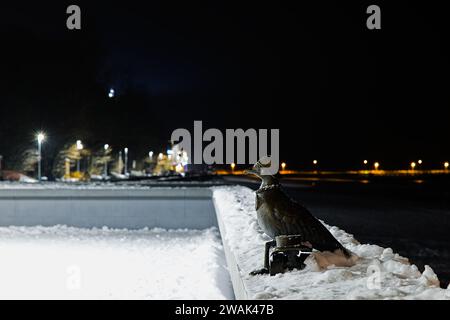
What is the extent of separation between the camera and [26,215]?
62.1 feet

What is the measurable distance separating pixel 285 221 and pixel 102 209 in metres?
14.6

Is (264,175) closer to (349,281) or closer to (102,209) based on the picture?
(349,281)

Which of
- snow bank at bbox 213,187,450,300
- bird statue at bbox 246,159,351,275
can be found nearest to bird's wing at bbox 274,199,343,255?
bird statue at bbox 246,159,351,275

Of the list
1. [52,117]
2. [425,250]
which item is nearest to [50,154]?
[52,117]

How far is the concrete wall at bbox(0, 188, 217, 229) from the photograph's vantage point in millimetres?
18875

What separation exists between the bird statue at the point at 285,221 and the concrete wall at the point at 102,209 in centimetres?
1358

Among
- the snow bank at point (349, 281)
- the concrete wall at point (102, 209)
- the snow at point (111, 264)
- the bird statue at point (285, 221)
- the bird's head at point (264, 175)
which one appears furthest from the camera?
the concrete wall at point (102, 209)

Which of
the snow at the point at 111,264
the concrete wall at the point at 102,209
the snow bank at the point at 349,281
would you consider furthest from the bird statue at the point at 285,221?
the concrete wall at the point at 102,209

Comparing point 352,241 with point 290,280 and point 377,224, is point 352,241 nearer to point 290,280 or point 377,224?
point 290,280

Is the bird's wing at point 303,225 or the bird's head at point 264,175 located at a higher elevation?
the bird's head at point 264,175

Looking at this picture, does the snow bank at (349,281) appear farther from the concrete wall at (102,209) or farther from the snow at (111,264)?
the concrete wall at (102,209)

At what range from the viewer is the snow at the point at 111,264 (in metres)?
9.68

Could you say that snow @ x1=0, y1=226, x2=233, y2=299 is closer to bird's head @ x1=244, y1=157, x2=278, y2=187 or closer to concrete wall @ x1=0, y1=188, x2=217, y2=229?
concrete wall @ x1=0, y1=188, x2=217, y2=229

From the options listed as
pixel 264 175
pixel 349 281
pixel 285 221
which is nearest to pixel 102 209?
pixel 264 175
